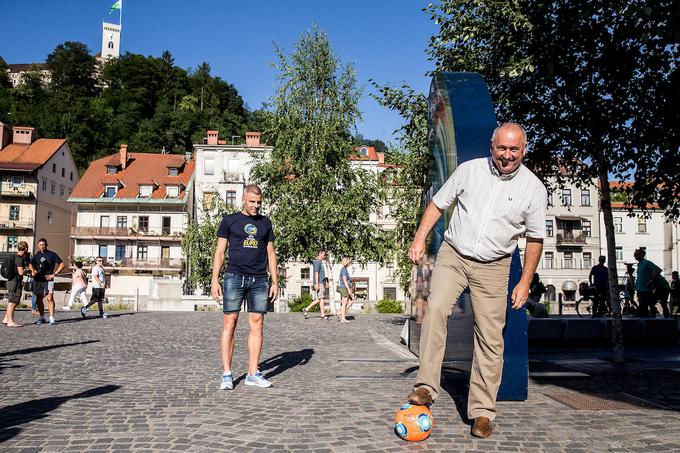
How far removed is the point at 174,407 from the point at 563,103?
7.83 m

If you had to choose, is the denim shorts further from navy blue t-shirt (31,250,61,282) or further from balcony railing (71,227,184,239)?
balcony railing (71,227,184,239)

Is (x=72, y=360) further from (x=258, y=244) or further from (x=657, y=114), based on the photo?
(x=657, y=114)

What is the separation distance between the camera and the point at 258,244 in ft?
20.2

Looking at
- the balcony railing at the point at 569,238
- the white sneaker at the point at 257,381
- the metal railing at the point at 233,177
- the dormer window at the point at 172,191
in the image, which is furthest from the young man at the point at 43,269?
the balcony railing at the point at 569,238

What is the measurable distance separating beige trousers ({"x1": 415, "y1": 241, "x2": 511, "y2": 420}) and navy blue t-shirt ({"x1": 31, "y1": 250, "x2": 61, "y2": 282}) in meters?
12.3

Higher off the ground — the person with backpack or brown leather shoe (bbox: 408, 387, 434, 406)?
the person with backpack

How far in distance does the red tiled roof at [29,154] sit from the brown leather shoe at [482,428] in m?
62.8

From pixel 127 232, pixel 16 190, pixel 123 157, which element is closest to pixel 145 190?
pixel 127 232

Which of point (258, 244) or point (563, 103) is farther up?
point (563, 103)

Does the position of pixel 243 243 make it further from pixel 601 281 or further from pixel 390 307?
pixel 390 307

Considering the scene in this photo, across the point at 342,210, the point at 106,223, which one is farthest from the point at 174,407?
the point at 106,223

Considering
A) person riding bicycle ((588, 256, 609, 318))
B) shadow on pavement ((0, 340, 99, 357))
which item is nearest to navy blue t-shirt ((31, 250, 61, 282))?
shadow on pavement ((0, 340, 99, 357))

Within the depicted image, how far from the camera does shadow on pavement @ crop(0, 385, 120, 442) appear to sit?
13.5 feet

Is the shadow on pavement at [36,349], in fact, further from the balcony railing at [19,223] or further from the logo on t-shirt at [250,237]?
the balcony railing at [19,223]
